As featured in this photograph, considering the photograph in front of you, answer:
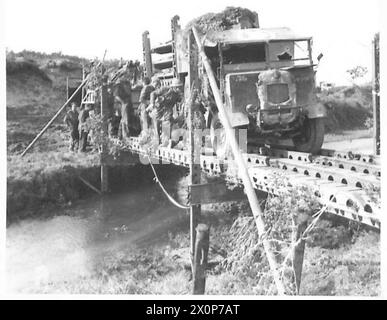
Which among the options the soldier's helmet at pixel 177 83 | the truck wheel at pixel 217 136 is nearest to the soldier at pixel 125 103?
the soldier's helmet at pixel 177 83

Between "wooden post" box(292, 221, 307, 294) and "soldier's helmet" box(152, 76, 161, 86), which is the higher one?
"soldier's helmet" box(152, 76, 161, 86)

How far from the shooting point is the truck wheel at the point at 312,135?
8031mm

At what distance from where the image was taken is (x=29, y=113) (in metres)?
10.6

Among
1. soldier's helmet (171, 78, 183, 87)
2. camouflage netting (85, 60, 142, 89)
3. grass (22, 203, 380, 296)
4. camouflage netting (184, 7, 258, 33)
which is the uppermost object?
camouflage netting (184, 7, 258, 33)

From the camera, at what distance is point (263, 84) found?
7.36 meters

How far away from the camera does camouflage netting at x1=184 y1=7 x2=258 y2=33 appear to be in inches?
321

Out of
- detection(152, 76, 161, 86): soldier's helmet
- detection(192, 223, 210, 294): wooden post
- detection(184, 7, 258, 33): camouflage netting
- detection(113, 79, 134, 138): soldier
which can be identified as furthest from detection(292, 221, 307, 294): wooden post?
detection(113, 79, 134, 138): soldier

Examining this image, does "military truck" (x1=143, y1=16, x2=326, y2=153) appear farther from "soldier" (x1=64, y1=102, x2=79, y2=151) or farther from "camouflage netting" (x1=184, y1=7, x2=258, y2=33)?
"soldier" (x1=64, y1=102, x2=79, y2=151)

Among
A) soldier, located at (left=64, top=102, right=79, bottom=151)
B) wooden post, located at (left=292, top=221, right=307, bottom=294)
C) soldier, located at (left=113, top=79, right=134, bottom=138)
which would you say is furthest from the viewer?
soldier, located at (left=64, top=102, right=79, bottom=151)

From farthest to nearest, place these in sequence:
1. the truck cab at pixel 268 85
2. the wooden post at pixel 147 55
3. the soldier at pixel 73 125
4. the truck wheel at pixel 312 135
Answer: the soldier at pixel 73 125
the wooden post at pixel 147 55
the truck wheel at pixel 312 135
the truck cab at pixel 268 85

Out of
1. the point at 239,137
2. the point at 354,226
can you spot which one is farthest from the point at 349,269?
the point at 239,137

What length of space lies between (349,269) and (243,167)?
312cm

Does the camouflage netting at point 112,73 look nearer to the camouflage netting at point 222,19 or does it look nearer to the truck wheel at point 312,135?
the camouflage netting at point 222,19

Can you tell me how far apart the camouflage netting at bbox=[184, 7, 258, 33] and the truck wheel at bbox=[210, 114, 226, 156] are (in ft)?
5.07
